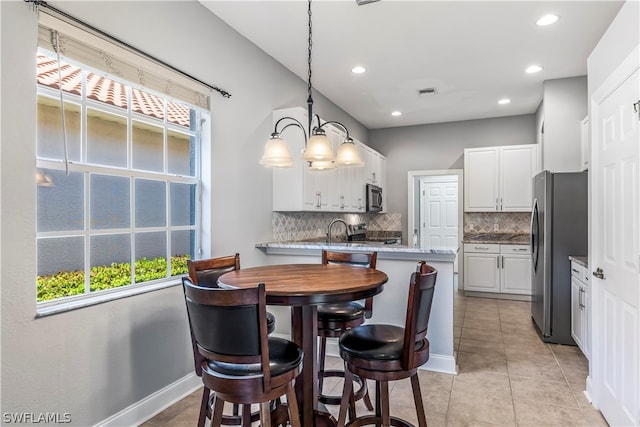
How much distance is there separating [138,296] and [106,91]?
49.0 inches

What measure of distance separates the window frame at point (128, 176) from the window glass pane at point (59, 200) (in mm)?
24

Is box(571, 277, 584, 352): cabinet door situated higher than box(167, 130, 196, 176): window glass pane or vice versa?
box(167, 130, 196, 176): window glass pane

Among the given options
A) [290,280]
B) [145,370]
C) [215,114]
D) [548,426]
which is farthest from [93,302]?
[548,426]

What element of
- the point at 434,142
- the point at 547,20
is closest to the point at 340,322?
the point at 547,20

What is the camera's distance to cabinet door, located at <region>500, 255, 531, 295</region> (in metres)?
5.38

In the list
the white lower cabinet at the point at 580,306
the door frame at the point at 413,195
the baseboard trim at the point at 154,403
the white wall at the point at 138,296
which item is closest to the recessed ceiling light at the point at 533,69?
the white lower cabinet at the point at 580,306

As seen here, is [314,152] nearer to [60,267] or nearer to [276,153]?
[276,153]

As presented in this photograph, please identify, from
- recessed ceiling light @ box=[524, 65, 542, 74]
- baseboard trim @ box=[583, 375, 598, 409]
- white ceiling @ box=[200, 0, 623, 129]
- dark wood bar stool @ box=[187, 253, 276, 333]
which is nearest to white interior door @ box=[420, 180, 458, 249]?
white ceiling @ box=[200, 0, 623, 129]

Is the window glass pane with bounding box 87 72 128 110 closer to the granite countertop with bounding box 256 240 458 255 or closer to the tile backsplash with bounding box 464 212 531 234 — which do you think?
the granite countertop with bounding box 256 240 458 255

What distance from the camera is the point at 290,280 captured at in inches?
74.5

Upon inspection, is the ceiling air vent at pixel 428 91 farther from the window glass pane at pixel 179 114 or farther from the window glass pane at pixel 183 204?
the window glass pane at pixel 183 204

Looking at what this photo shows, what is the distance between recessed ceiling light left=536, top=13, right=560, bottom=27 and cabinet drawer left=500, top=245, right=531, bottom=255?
331cm

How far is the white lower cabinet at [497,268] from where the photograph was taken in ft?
17.7

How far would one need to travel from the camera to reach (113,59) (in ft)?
6.88
